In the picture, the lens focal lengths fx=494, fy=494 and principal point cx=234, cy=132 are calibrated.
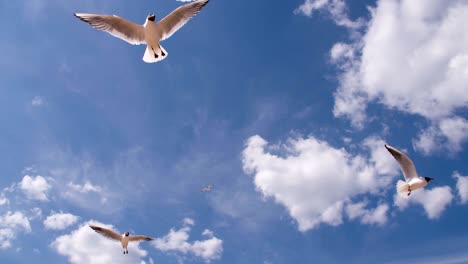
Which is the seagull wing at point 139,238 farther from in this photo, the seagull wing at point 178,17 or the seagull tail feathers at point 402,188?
the seagull tail feathers at point 402,188

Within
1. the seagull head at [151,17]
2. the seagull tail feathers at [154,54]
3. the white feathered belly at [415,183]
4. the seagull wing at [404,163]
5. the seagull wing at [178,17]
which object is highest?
the seagull head at [151,17]

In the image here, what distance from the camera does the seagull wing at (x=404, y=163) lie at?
1817cm

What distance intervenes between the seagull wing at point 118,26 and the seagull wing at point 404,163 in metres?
9.74

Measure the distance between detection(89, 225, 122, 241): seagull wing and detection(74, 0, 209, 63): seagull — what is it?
8.04 meters

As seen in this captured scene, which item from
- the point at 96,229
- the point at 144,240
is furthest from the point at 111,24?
the point at 144,240

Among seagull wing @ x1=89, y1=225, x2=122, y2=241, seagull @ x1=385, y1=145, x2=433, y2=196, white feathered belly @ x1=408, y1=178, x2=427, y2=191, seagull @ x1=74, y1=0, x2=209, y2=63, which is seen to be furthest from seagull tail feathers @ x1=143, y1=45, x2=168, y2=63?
white feathered belly @ x1=408, y1=178, x2=427, y2=191

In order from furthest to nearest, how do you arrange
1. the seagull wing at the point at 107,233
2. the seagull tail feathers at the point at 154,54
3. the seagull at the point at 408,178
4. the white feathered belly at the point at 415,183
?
the seagull wing at the point at 107,233 < the white feathered belly at the point at 415,183 < the seagull at the point at 408,178 < the seagull tail feathers at the point at 154,54

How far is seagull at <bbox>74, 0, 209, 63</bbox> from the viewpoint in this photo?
44.9ft

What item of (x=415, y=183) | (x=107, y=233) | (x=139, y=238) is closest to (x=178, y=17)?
(x=107, y=233)

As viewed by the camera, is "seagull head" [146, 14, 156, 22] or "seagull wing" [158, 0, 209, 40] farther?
"seagull head" [146, 14, 156, 22]

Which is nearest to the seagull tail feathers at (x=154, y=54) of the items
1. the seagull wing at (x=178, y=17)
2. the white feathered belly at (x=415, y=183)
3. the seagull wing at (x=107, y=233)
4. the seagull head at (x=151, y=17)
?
the seagull wing at (x=178, y=17)

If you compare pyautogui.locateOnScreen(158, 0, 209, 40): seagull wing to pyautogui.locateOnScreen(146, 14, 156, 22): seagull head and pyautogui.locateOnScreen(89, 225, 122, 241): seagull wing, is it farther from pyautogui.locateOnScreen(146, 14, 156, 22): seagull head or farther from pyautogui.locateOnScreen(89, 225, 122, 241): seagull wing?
pyautogui.locateOnScreen(89, 225, 122, 241): seagull wing

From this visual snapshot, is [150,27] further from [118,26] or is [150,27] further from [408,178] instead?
[408,178]

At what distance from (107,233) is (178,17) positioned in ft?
33.4
